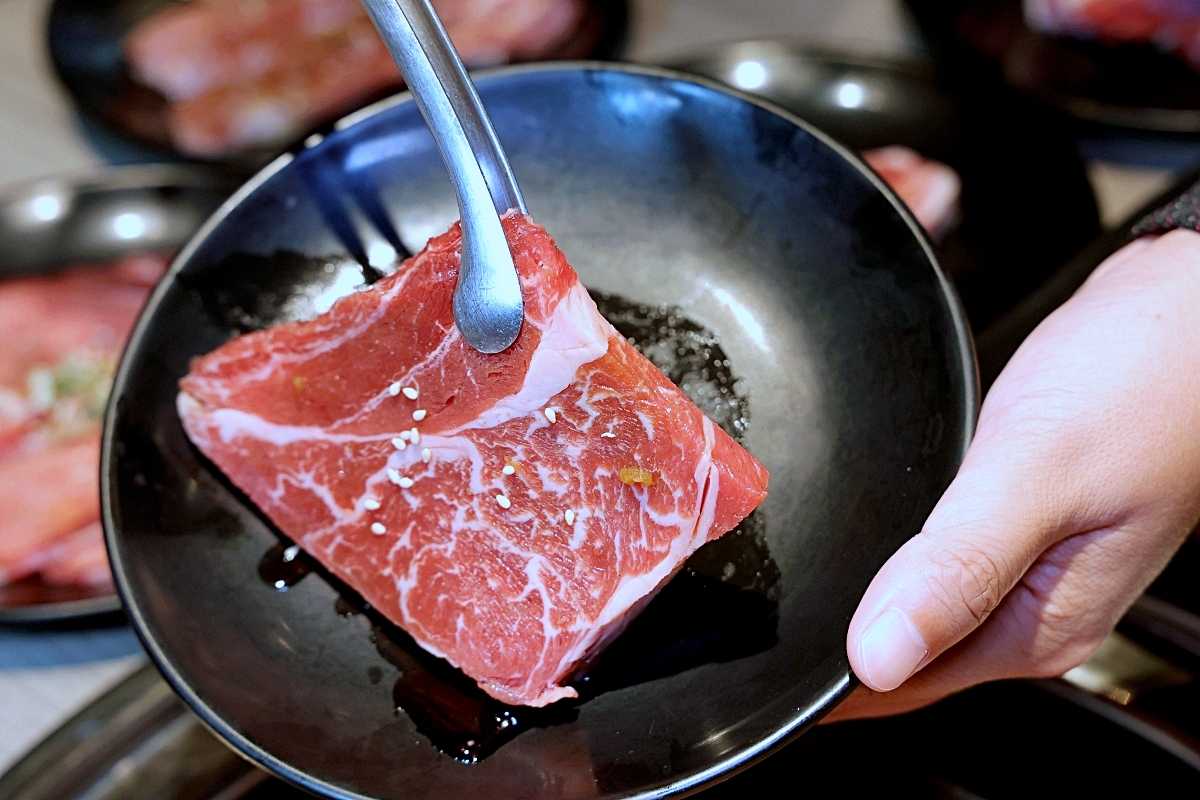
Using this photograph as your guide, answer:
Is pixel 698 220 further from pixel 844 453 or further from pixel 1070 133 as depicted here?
pixel 1070 133

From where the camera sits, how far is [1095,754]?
5.86 ft

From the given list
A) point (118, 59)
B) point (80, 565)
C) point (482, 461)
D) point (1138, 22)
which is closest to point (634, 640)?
point (482, 461)

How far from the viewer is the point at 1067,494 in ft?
4.83

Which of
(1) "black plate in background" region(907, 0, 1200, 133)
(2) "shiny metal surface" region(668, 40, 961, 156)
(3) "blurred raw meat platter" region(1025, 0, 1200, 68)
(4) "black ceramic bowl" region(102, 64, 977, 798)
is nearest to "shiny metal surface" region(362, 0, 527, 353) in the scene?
(4) "black ceramic bowl" region(102, 64, 977, 798)

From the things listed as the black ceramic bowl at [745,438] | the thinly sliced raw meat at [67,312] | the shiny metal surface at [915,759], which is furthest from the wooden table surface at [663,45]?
the shiny metal surface at [915,759]

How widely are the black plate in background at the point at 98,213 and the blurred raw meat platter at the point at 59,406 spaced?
7 cm

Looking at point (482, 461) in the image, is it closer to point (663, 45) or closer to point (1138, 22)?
point (663, 45)

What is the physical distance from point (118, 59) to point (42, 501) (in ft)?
5.82

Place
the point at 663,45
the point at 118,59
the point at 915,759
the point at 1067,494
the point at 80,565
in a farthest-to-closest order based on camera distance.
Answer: the point at 663,45 < the point at 118,59 < the point at 80,565 < the point at 915,759 < the point at 1067,494

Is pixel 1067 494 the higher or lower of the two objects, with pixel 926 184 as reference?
lower

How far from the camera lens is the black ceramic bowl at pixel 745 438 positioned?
4.53 feet

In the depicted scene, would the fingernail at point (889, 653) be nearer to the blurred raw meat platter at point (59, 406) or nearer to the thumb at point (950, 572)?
the thumb at point (950, 572)

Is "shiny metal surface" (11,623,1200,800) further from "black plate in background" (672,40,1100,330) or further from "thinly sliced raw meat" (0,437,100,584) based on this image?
"black plate in background" (672,40,1100,330)

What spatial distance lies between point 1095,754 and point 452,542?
129cm
